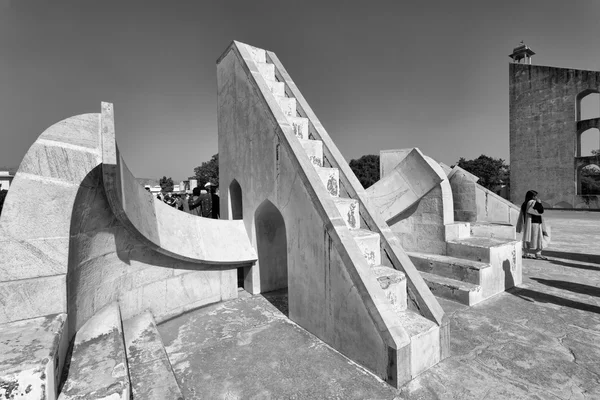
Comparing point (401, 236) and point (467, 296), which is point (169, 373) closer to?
point (467, 296)

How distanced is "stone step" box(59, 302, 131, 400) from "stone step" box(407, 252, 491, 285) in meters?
4.89

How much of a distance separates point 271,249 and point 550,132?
27512 mm

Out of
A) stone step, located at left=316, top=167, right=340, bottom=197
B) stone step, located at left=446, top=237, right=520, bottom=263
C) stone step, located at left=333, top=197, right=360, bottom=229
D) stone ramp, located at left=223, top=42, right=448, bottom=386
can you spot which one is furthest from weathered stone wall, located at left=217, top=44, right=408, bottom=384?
stone step, located at left=446, top=237, right=520, bottom=263

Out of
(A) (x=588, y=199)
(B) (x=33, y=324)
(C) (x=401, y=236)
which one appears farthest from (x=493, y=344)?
(A) (x=588, y=199)

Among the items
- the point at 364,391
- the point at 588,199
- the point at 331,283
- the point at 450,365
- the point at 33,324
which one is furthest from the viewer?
the point at 588,199

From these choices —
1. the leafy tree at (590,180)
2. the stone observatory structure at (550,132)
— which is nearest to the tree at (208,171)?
the stone observatory structure at (550,132)

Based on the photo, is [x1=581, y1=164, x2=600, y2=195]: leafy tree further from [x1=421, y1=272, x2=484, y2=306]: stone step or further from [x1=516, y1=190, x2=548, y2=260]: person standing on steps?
[x1=421, y1=272, x2=484, y2=306]: stone step

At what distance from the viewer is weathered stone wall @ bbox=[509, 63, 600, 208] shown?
21.8m

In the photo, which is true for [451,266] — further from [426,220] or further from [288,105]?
[288,105]

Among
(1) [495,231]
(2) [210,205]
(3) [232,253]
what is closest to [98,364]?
(3) [232,253]

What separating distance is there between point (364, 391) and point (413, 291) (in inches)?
51.9

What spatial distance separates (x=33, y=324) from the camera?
90.6 inches

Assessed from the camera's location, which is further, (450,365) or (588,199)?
(588,199)

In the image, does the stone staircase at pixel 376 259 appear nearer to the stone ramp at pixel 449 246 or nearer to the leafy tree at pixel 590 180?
the stone ramp at pixel 449 246
